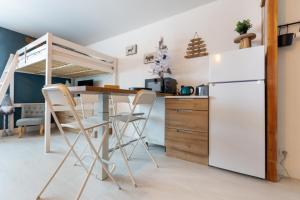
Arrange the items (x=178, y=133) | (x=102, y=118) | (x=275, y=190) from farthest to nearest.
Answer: (x=178, y=133), (x=102, y=118), (x=275, y=190)

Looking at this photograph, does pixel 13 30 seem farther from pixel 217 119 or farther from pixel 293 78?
pixel 293 78

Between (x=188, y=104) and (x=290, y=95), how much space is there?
107 cm

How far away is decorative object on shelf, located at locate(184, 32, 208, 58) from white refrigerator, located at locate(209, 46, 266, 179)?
2.17 feet

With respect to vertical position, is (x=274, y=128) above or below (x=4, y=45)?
below

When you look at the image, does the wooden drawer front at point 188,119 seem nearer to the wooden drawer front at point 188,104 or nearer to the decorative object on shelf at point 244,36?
the wooden drawer front at point 188,104

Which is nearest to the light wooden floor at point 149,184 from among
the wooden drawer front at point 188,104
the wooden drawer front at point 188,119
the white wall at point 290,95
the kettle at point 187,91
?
the white wall at point 290,95

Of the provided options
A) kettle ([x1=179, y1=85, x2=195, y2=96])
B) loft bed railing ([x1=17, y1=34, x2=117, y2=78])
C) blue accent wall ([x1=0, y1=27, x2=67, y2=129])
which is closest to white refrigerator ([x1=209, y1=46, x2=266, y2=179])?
kettle ([x1=179, y1=85, x2=195, y2=96])

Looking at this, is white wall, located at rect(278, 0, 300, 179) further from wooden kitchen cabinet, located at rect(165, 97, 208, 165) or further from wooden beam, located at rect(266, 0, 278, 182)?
wooden kitchen cabinet, located at rect(165, 97, 208, 165)

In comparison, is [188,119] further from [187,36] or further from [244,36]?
[187,36]

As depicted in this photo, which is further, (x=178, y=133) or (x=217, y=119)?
(x=178, y=133)

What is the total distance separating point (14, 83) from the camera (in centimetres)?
371

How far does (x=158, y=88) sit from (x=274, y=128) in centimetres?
154

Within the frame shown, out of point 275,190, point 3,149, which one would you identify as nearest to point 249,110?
point 275,190

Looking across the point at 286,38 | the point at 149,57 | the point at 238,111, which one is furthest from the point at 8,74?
the point at 286,38
